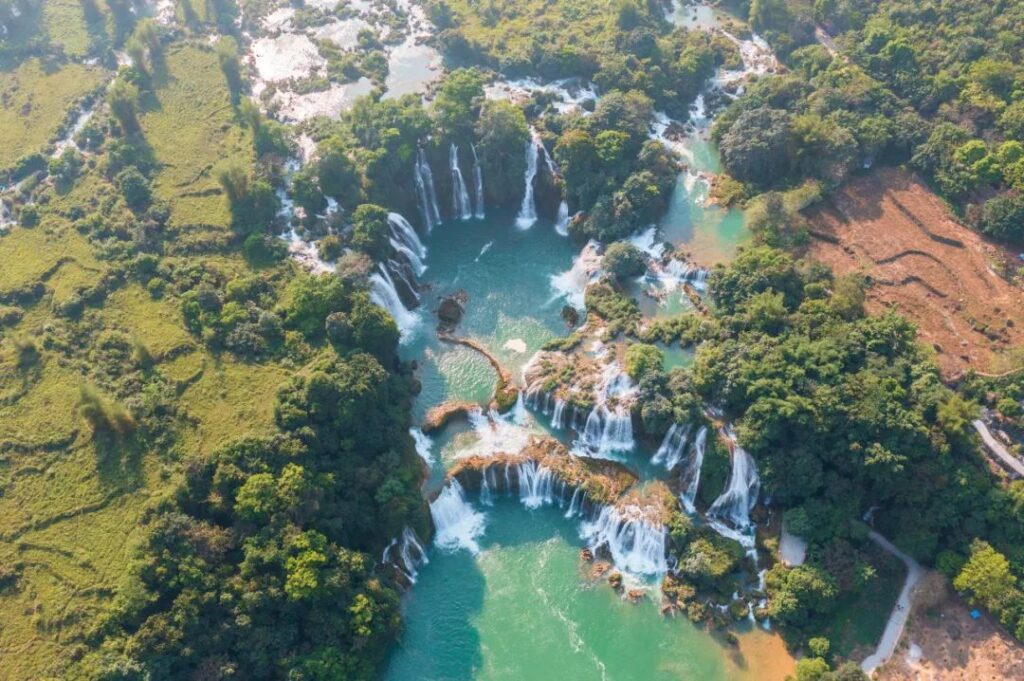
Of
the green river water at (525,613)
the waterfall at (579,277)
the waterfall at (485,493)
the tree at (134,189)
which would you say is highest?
the tree at (134,189)

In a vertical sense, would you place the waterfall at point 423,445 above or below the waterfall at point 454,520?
above

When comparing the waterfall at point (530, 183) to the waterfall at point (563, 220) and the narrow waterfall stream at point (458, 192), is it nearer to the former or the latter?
the waterfall at point (563, 220)

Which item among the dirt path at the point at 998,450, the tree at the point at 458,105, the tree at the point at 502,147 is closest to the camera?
the dirt path at the point at 998,450

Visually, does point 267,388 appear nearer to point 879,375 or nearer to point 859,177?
point 879,375

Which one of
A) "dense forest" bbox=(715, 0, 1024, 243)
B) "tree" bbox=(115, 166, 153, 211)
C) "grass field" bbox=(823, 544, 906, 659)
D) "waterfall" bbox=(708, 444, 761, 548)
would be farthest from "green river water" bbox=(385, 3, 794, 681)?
"tree" bbox=(115, 166, 153, 211)

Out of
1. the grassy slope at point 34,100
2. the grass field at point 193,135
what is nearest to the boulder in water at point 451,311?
the grass field at point 193,135

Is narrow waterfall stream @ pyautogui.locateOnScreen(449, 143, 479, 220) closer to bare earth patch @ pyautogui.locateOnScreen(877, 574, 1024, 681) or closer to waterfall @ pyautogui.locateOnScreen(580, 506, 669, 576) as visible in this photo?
waterfall @ pyautogui.locateOnScreen(580, 506, 669, 576)

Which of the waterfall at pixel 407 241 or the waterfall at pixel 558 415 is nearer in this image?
the waterfall at pixel 558 415

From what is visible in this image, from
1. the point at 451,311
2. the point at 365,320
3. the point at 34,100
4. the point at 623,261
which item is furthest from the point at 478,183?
the point at 34,100
